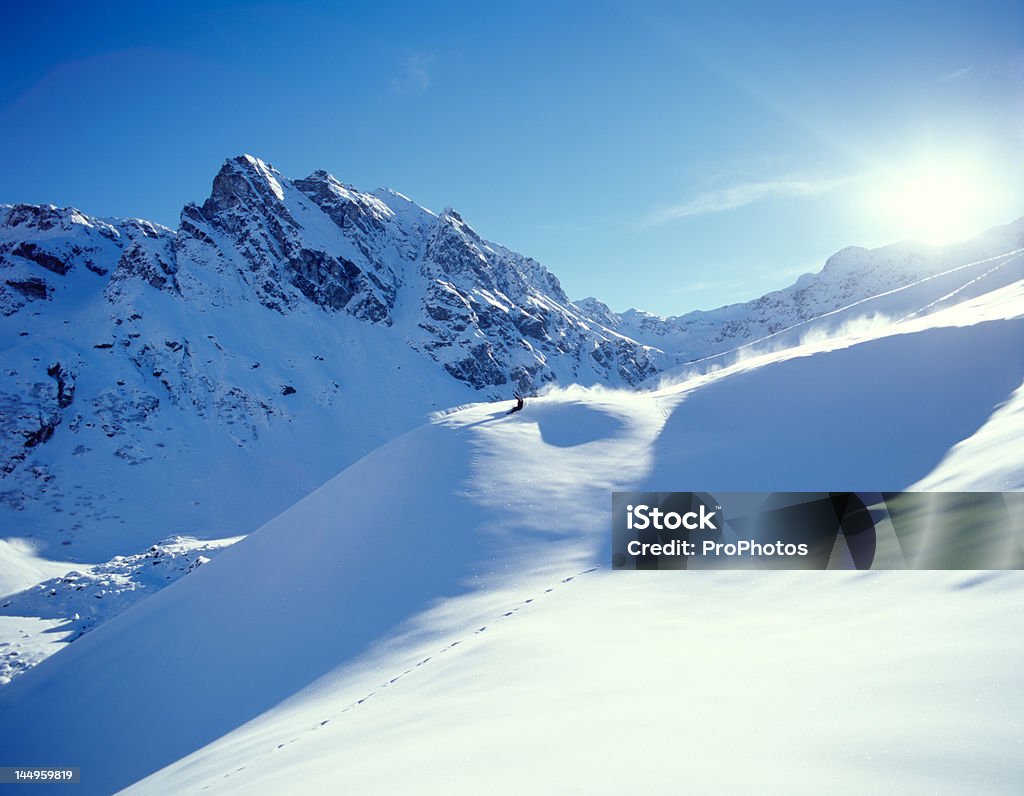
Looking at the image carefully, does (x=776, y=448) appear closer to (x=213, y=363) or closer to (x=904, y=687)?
(x=904, y=687)

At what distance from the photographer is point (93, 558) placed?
43.8 m

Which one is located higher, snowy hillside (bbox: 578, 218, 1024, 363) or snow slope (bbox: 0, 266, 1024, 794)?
snowy hillside (bbox: 578, 218, 1024, 363)

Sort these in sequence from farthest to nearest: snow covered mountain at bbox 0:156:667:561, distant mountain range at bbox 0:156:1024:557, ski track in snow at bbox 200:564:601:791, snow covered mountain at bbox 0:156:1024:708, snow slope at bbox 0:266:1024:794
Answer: snow covered mountain at bbox 0:156:667:561
distant mountain range at bbox 0:156:1024:557
snow covered mountain at bbox 0:156:1024:708
ski track in snow at bbox 200:564:601:791
snow slope at bbox 0:266:1024:794

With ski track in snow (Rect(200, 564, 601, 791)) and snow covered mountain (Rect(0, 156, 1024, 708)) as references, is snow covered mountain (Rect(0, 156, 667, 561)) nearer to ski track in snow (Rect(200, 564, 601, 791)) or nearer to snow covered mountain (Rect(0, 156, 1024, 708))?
snow covered mountain (Rect(0, 156, 1024, 708))

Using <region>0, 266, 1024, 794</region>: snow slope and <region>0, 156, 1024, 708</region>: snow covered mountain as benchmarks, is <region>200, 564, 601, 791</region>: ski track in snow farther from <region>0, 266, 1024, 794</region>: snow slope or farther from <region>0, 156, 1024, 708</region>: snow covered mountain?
<region>0, 156, 1024, 708</region>: snow covered mountain

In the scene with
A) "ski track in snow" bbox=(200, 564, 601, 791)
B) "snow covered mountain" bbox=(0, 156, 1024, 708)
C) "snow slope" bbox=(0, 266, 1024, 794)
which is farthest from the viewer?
"snow covered mountain" bbox=(0, 156, 1024, 708)

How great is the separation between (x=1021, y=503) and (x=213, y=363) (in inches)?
3226

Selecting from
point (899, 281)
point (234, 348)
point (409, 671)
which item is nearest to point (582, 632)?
point (409, 671)

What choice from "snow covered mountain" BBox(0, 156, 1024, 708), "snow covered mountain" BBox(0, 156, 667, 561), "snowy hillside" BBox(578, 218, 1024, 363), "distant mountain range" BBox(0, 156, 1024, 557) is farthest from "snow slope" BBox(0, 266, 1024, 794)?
"snow covered mountain" BBox(0, 156, 667, 561)

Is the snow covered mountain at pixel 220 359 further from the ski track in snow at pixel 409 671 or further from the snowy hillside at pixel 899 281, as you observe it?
the ski track in snow at pixel 409 671

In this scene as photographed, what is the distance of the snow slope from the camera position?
2.67m

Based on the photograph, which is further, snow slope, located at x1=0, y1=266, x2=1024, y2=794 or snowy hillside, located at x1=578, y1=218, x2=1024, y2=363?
snowy hillside, located at x1=578, y1=218, x2=1024, y2=363

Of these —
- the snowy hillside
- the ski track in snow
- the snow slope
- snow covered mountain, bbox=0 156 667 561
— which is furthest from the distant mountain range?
the ski track in snow

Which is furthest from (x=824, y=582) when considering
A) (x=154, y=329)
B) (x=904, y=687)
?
(x=154, y=329)
